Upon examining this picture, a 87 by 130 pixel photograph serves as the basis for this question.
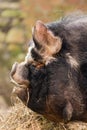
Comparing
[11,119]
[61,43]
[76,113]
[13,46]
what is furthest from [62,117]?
[13,46]

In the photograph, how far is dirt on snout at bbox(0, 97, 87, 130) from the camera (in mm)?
5480

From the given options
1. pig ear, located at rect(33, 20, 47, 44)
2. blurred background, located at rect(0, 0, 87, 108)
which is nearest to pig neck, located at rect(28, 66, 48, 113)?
pig ear, located at rect(33, 20, 47, 44)

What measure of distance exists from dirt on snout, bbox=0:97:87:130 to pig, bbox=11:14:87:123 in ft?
2.04

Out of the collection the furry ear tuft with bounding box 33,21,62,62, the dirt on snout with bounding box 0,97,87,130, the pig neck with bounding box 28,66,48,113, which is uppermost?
the furry ear tuft with bounding box 33,21,62,62

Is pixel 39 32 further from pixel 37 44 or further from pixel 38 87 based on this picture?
pixel 38 87

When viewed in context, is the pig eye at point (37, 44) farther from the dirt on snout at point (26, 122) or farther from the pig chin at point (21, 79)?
the dirt on snout at point (26, 122)

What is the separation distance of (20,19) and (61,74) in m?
14.6

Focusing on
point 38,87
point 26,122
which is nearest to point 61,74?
point 38,87

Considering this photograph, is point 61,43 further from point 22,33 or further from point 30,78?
point 22,33

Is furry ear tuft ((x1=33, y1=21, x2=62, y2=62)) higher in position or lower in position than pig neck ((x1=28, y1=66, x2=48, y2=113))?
higher

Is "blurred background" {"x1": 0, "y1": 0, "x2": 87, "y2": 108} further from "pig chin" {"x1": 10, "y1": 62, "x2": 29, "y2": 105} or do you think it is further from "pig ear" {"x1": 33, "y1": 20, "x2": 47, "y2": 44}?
"pig ear" {"x1": 33, "y1": 20, "x2": 47, "y2": 44}

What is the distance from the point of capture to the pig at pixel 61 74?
15.5 feet

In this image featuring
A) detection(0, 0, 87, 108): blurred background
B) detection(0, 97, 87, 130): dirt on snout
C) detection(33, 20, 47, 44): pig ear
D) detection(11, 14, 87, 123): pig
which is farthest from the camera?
detection(0, 0, 87, 108): blurred background

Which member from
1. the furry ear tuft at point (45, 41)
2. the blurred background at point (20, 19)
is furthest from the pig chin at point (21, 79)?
the blurred background at point (20, 19)
